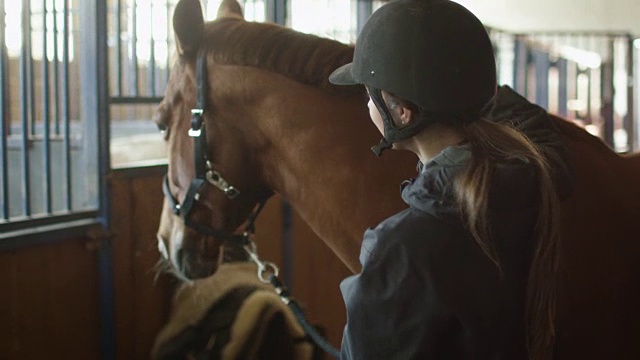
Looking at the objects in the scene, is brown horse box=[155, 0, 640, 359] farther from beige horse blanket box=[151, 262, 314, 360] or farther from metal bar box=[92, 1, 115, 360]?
beige horse blanket box=[151, 262, 314, 360]

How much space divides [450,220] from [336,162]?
2.05ft

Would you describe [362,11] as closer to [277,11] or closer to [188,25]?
[277,11]

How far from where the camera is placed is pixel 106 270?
2393 millimetres

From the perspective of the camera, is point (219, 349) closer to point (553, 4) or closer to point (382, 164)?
point (382, 164)

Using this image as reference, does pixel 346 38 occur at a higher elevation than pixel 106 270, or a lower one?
higher

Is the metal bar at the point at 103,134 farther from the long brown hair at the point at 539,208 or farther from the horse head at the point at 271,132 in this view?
the long brown hair at the point at 539,208

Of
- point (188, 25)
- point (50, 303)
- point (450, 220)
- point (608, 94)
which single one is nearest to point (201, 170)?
point (188, 25)

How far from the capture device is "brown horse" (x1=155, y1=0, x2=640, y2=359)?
1.57 meters

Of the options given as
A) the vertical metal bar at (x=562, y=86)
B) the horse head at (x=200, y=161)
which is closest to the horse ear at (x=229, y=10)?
the horse head at (x=200, y=161)

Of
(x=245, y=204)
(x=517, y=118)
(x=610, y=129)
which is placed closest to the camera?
(x=517, y=118)

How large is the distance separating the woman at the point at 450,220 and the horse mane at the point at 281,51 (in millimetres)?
438

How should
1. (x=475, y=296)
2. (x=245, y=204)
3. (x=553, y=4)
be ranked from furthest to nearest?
(x=553, y=4), (x=245, y=204), (x=475, y=296)

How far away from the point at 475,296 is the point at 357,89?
2.36 feet

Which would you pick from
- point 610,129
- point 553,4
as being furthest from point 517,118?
point 553,4
